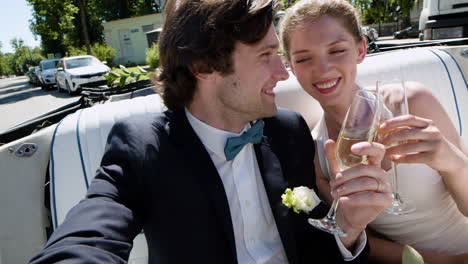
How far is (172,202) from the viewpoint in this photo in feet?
4.80

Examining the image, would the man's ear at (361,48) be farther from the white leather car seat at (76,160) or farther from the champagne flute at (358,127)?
the white leather car seat at (76,160)

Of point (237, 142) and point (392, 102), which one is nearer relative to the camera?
point (392, 102)

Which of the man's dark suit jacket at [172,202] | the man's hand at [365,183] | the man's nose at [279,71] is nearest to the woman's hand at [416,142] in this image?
the man's hand at [365,183]

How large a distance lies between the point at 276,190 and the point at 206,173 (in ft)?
1.19

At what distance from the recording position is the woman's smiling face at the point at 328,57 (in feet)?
6.27

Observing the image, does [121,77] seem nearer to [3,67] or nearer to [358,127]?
[358,127]

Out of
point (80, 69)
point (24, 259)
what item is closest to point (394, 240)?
point (24, 259)

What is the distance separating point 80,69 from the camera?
15.9 meters

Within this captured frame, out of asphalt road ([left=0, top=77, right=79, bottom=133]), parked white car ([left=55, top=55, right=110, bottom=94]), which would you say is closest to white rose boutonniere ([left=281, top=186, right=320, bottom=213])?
asphalt road ([left=0, top=77, right=79, bottom=133])

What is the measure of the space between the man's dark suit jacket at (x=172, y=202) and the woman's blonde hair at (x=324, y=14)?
29.5 inches

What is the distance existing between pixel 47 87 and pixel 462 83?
25212 mm

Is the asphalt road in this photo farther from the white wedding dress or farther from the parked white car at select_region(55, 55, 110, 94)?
the white wedding dress

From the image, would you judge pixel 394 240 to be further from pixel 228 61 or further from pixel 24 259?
pixel 24 259

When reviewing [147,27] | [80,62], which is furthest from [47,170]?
[147,27]
